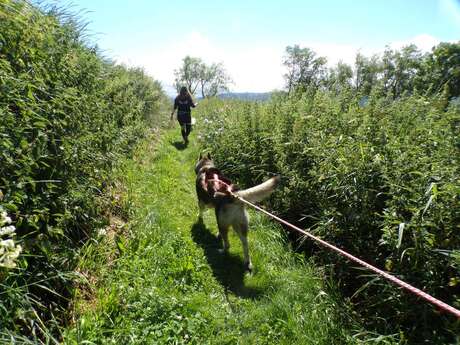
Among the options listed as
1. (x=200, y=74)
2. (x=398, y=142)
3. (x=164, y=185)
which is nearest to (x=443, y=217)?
(x=398, y=142)

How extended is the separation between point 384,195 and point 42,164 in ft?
11.6

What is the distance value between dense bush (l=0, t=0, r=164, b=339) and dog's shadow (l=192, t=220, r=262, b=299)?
1.72 metres

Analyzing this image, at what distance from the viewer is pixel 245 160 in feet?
23.6

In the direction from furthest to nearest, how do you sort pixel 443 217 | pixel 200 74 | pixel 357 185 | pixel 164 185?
pixel 200 74 → pixel 164 185 → pixel 357 185 → pixel 443 217

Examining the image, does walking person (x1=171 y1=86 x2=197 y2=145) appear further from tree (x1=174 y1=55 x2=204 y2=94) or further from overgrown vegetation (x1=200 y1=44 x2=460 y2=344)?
tree (x1=174 y1=55 x2=204 y2=94)

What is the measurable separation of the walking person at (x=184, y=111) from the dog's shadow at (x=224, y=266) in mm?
7293

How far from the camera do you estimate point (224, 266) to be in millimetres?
4480

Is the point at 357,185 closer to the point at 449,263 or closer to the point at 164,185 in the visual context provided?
the point at 449,263

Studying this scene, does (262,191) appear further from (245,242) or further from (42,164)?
(42,164)

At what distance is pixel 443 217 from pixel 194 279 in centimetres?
265

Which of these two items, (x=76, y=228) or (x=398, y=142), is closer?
(x=76, y=228)

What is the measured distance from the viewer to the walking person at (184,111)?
12203 millimetres

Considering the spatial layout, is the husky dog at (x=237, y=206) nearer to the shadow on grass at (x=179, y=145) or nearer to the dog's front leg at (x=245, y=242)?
the dog's front leg at (x=245, y=242)

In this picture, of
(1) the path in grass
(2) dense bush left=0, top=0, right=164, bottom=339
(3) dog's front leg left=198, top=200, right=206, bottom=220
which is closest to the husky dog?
(1) the path in grass
